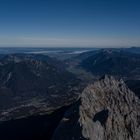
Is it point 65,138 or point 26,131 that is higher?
point 65,138

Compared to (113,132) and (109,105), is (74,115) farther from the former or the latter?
(109,105)

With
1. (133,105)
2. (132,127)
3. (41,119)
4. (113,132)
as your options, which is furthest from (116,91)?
(41,119)

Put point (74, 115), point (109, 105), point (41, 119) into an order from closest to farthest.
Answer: point (74, 115) < point (109, 105) < point (41, 119)

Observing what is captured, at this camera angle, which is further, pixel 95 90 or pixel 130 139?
pixel 95 90

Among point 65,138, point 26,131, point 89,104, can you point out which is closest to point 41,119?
point 26,131

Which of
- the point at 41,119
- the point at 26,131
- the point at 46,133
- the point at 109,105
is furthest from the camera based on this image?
the point at 41,119

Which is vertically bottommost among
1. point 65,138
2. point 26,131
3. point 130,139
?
point 26,131
